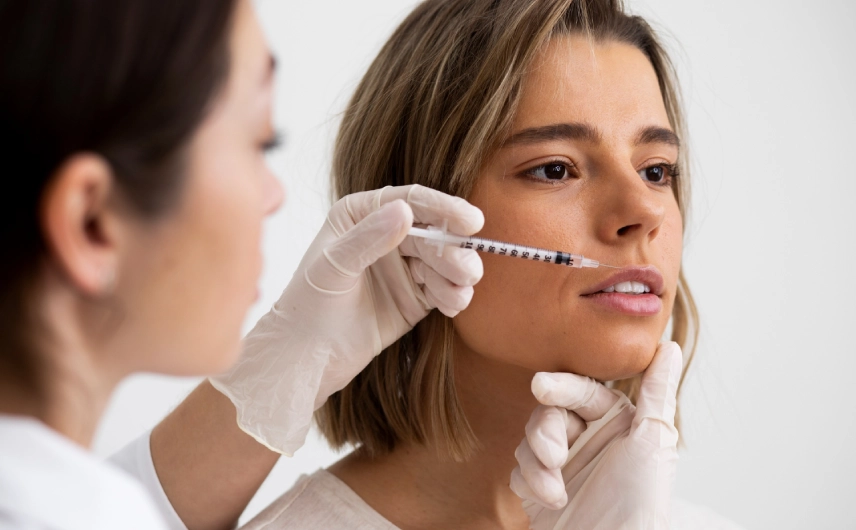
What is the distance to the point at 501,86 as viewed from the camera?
5.50ft

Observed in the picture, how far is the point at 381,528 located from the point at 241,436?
0.38 m

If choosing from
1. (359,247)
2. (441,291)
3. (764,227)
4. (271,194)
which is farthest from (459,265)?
(764,227)

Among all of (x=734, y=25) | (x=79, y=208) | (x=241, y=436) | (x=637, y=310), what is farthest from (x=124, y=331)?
(x=734, y=25)

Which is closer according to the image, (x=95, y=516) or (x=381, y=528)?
(x=95, y=516)

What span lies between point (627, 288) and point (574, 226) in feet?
0.57

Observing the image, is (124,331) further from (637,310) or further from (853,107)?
(853,107)

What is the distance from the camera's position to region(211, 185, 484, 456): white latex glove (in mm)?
1574

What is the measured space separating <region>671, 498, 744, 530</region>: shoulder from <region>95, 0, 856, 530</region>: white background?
75 cm

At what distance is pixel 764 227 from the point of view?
2.91 meters

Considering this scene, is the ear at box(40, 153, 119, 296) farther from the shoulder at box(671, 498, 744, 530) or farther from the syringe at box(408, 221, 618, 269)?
the shoulder at box(671, 498, 744, 530)

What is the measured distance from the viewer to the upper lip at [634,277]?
1640 millimetres

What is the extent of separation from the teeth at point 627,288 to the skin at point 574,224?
0.15 feet

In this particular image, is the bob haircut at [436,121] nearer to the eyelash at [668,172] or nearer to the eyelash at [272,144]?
the eyelash at [668,172]

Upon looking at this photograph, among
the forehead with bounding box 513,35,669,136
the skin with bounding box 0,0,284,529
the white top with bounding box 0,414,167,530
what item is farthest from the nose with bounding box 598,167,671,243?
the white top with bounding box 0,414,167,530
